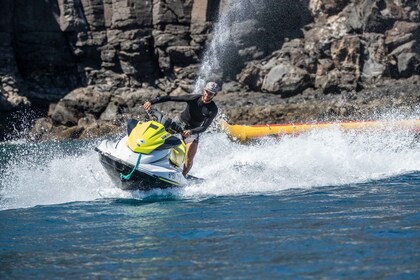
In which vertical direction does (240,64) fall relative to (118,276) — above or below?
below

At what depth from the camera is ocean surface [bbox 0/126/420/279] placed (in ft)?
16.4

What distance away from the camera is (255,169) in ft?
33.1

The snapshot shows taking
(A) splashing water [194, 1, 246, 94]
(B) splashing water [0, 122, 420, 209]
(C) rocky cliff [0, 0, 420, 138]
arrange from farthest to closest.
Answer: (A) splashing water [194, 1, 246, 94] < (C) rocky cliff [0, 0, 420, 138] < (B) splashing water [0, 122, 420, 209]

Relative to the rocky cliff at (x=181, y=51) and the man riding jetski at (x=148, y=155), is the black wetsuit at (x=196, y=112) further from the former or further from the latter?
the rocky cliff at (x=181, y=51)

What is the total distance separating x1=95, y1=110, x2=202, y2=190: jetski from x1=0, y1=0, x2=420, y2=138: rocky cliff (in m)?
21.4

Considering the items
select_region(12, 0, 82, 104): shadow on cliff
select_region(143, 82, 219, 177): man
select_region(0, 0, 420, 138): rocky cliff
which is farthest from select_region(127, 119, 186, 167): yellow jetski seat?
select_region(12, 0, 82, 104): shadow on cliff

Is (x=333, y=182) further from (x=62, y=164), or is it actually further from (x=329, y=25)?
(x=329, y=25)

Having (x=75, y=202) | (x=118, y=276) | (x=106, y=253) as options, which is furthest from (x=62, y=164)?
(x=118, y=276)

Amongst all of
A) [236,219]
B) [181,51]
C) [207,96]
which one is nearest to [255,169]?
[207,96]

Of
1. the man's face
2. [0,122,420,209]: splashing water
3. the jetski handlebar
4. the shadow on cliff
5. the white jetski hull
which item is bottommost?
the shadow on cliff

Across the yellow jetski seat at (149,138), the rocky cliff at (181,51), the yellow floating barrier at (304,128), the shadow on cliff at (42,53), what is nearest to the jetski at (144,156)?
the yellow jetski seat at (149,138)

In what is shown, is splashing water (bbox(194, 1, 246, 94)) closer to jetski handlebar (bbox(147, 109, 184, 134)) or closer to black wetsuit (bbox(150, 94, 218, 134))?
black wetsuit (bbox(150, 94, 218, 134))

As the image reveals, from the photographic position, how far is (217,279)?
4648 mm

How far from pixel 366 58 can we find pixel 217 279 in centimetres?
2760
